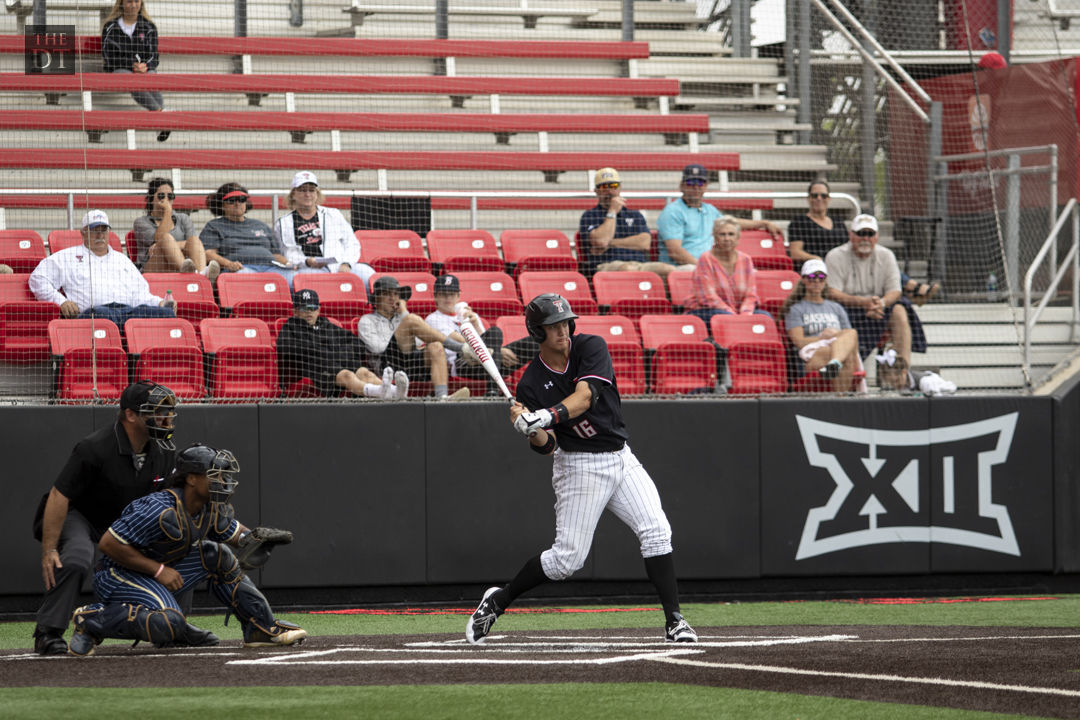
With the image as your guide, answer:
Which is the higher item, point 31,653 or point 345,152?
point 345,152

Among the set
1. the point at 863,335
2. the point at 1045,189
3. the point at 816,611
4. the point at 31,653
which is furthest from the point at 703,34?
the point at 31,653

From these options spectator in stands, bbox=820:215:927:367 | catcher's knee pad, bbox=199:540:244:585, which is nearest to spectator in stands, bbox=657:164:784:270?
spectator in stands, bbox=820:215:927:367

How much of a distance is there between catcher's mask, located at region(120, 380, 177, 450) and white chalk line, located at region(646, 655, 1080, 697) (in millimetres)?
2750

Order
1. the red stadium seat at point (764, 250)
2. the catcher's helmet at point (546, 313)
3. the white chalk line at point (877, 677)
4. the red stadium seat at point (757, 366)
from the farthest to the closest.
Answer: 1. the red stadium seat at point (764, 250)
2. the red stadium seat at point (757, 366)
3. the catcher's helmet at point (546, 313)
4. the white chalk line at point (877, 677)

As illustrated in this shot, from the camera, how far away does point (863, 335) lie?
37.7 ft

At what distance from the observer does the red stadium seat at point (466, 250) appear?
11.8 m

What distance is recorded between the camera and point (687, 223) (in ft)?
40.7

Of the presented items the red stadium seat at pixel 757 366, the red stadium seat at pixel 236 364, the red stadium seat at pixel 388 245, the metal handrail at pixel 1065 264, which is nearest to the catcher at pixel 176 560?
the red stadium seat at pixel 236 364

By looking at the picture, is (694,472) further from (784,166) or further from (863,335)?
(784,166)

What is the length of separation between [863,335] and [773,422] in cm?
137

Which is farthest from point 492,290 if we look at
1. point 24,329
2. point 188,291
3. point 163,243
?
point 24,329

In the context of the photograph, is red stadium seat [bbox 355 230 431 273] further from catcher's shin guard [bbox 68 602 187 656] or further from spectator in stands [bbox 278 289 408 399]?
catcher's shin guard [bbox 68 602 187 656]

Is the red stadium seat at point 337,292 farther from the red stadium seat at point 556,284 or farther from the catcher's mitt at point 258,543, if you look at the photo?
the catcher's mitt at point 258,543

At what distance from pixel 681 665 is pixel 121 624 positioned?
9.11 ft
